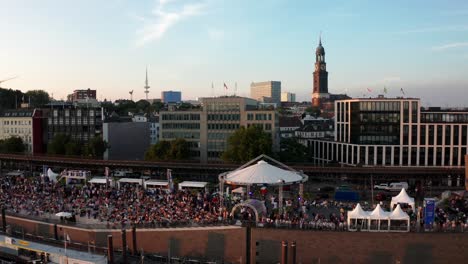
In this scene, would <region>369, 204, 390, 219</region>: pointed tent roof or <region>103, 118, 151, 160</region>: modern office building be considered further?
<region>103, 118, 151, 160</region>: modern office building

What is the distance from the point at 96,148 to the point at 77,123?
11669mm

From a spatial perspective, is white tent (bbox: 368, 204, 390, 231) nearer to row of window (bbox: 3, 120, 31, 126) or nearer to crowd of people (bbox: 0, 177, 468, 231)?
crowd of people (bbox: 0, 177, 468, 231)

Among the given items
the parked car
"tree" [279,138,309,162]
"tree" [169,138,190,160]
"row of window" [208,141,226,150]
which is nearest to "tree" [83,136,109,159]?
"tree" [169,138,190,160]

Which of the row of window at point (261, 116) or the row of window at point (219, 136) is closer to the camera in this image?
the row of window at point (261, 116)

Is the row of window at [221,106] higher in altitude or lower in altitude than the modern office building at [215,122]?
higher

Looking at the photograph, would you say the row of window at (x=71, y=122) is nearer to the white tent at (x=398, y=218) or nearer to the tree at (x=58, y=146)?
the tree at (x=58, y=146)

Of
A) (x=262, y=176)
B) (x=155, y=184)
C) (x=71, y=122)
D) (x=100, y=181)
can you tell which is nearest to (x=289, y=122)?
(x=71, y=122)

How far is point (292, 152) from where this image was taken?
245 ft

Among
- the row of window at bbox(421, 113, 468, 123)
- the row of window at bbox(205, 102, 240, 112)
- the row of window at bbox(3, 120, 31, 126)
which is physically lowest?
the row of window at bbox(3, 120, 31, 126)

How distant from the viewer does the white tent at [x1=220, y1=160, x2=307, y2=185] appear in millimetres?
39375

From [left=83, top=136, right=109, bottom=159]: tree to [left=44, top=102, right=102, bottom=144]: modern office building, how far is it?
22.0 ft

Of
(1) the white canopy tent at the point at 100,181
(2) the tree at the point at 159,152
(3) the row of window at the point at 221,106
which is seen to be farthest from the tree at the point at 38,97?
A: (1) the white canopy tent at the point at 100,181

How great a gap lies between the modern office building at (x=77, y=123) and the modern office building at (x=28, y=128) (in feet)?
15.1

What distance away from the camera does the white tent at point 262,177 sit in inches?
1550
